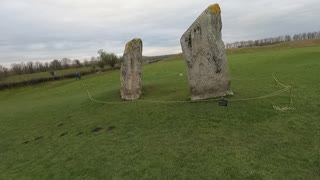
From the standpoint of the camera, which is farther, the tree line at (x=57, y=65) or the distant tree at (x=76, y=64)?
the distant tree at (x=76, y=64)

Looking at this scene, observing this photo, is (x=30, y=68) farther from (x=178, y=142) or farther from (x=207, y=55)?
(x=178, y=142)

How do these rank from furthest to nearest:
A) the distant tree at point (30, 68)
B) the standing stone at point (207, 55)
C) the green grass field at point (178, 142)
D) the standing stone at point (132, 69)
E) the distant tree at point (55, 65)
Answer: the distant tree at point (55, 65)
the distant tree at point (30, 68)
the standing stone at point (132, 69)
the standing stone at point (207, 55)
the green grass field at point (178, 142)

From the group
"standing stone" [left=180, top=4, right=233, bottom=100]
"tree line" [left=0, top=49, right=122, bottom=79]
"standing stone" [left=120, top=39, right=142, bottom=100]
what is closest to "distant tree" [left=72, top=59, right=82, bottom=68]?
"tree line" [left=0, top=49, right=122, bottom=79]

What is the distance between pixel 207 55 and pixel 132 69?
505cm

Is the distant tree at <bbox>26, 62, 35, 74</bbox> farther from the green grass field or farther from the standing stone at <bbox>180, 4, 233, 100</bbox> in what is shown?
the standing stone at <bbox>180, 4, 233, 100</bbox>

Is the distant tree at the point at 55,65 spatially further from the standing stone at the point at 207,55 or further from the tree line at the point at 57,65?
the standing stone at the point at 207,55

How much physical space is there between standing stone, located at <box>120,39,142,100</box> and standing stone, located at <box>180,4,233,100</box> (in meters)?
3.91

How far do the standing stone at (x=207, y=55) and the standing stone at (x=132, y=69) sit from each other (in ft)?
12.8

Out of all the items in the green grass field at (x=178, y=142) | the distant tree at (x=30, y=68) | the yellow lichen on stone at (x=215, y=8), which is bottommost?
the green grass field at (x=178, y=142)

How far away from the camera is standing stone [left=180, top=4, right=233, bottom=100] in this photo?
1252cm

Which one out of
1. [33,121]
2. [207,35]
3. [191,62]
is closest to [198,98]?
[191,62]


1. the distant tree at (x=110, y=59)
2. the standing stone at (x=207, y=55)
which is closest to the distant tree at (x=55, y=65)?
the distant tree at (x=110, y=59)

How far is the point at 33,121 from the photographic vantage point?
16.4 m

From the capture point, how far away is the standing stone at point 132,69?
1623 cm
